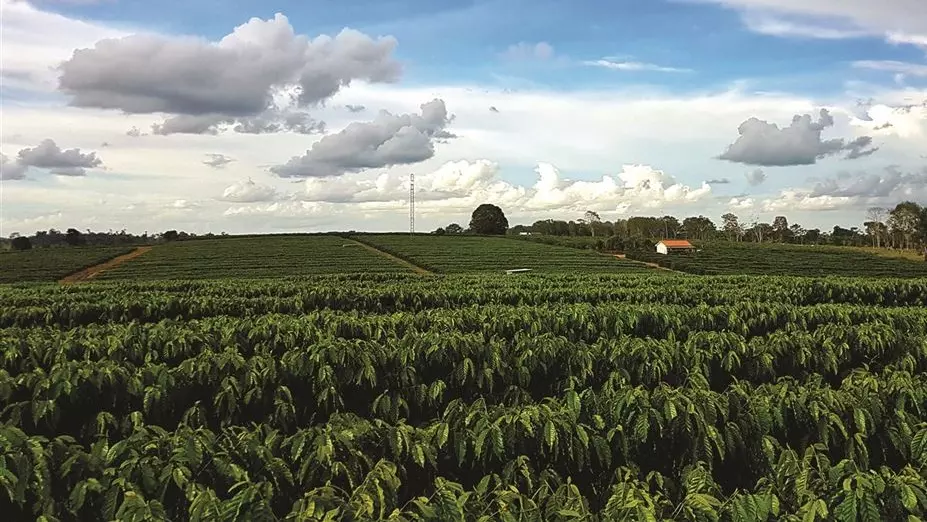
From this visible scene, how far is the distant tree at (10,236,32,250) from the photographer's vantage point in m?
86.9

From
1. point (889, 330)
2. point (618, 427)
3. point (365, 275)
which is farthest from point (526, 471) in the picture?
point (365, 275)

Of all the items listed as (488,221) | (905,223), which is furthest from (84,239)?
(905,223)

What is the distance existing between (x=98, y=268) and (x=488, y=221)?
72.7 meters

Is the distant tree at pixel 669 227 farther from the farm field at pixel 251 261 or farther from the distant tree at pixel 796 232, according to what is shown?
the farm field at pixel 251 261

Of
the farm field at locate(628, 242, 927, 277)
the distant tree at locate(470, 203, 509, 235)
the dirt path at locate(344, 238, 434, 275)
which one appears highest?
the distant tree at locate(470, 203, 509, 235)

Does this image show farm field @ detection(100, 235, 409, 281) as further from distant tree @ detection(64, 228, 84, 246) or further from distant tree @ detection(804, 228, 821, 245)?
distant tree @ detection(804, 228, 821, 245)

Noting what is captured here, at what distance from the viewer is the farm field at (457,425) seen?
4020 mm

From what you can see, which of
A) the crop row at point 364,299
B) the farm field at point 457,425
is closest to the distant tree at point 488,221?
the crop row at point 364,299

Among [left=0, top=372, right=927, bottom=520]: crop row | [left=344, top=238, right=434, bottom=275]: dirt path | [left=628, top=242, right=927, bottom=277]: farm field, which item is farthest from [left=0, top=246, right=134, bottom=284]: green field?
[left=0, top=372, right=927, bottom=520]: crop row

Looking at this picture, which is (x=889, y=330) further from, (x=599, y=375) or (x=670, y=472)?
(x=670, y=472)

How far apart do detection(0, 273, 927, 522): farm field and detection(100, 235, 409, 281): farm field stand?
1803 inches

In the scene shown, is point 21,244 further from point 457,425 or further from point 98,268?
point 457,425

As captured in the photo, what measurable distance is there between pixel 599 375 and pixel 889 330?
5.61m

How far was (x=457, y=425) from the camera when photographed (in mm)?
5449
